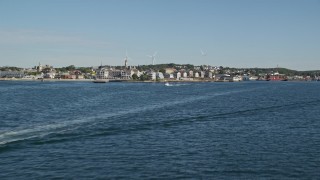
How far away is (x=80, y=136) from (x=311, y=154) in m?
13.6

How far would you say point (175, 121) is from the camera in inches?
1387

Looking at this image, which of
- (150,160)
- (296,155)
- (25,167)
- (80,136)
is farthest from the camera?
(80,136)

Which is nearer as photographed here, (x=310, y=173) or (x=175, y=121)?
(x=310, y=173)

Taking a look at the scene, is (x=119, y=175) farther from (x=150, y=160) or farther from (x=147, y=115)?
A: (x=147, y=115)

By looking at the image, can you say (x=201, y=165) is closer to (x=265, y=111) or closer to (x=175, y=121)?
(x=175, y=121)

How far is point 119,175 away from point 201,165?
13.4ft

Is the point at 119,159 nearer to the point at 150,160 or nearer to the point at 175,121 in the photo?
the point at 150,160

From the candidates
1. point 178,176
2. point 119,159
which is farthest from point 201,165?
point 119,159

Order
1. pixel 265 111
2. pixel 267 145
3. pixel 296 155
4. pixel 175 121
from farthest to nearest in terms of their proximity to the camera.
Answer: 1. pixel 265 111
2. pixel 175 121
3. pixel 267 145
4. pixel 296 155

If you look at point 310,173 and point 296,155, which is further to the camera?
point 296,155

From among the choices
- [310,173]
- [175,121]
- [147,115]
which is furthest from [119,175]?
[147,115]

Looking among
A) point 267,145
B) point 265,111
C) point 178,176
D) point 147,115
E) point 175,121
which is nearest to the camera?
point 178,176

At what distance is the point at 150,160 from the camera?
20.9 m

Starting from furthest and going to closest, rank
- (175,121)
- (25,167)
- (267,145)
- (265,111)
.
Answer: (265,111) < (175,121) < (267,145) < (25,167)
